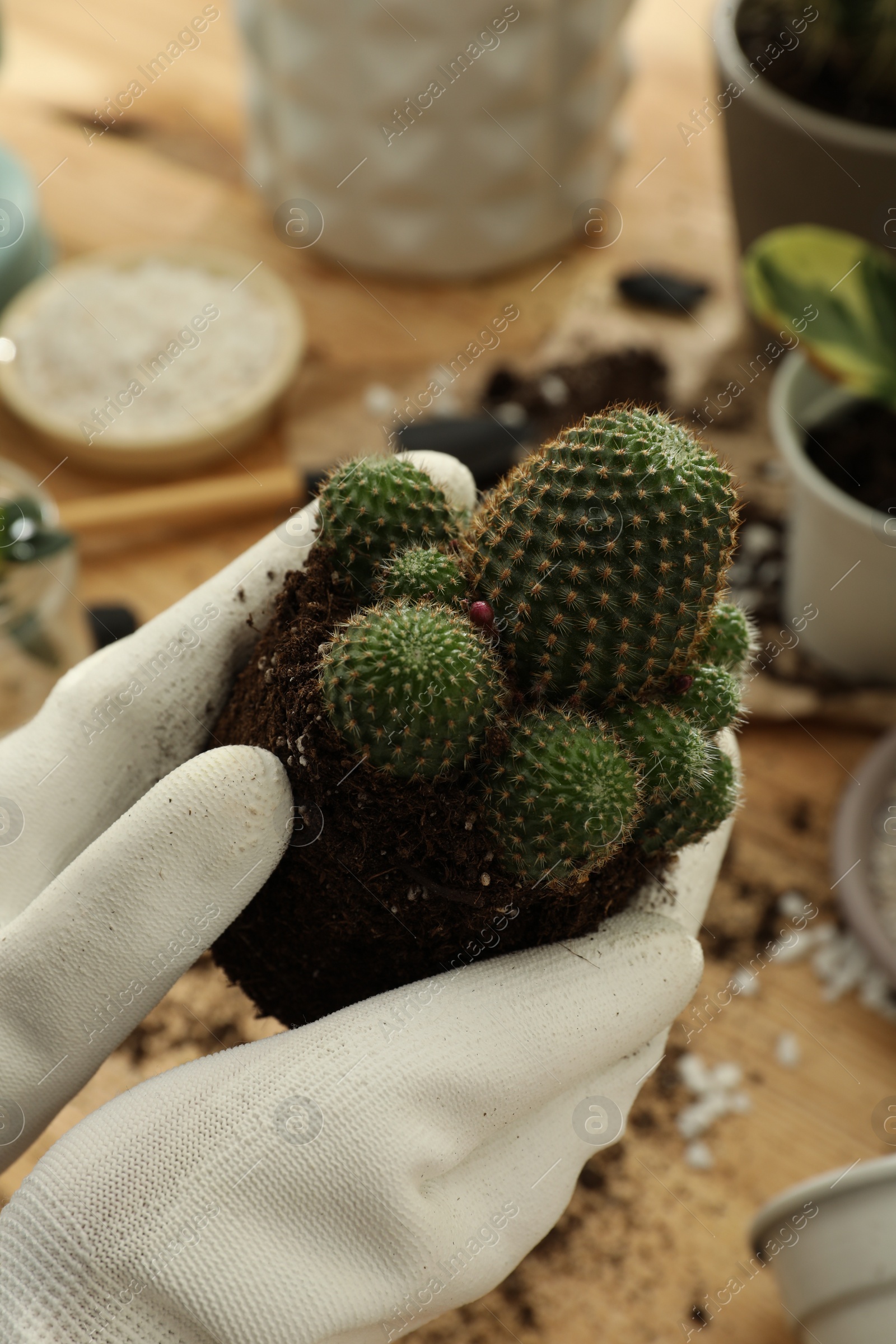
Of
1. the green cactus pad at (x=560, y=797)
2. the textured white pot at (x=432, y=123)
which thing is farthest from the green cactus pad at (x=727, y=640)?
the textured white pot at (x=432, y=123)

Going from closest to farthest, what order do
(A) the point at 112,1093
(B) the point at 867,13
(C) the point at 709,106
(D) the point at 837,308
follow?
(A) the point at 112,1093 < (D) the point at 837,308 < (B) the point at 867,13 < (C) the point at 709,106

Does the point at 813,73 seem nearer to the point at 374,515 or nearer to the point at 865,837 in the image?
the point at 865,837

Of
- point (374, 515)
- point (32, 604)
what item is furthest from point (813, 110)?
point (32, 604)

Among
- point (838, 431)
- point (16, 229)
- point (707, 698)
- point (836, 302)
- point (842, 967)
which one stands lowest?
point (842, 967)

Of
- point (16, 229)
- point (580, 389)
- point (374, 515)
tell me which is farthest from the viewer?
point (16, 229)

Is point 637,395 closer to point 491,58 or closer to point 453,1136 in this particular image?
point 491,58

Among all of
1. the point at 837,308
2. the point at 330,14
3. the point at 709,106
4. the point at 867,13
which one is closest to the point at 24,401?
the point at 330,14
